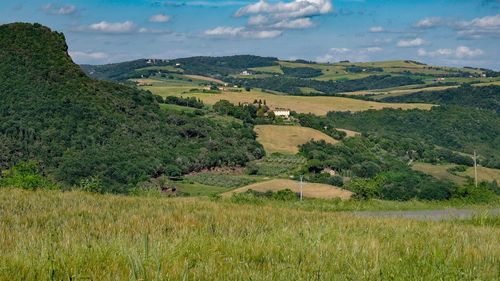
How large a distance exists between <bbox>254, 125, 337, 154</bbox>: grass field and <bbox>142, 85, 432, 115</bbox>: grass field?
95.3 feet

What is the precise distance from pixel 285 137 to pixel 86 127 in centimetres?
4526

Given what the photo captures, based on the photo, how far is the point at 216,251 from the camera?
5.36 metres

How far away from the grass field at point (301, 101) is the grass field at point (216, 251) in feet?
467

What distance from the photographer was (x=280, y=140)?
396 feet

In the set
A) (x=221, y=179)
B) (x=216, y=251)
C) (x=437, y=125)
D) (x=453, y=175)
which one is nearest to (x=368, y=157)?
(x=453, y=175)

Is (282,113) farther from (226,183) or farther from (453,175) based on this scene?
(226,183)

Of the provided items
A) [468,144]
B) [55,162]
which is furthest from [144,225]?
[468,144]

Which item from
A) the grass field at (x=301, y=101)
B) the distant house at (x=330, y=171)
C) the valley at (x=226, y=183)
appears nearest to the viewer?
the valley at (x=226, y=183)

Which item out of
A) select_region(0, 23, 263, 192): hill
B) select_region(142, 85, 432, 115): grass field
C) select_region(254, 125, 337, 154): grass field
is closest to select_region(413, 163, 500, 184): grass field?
select_region(254, 125, 337, 154): grass field

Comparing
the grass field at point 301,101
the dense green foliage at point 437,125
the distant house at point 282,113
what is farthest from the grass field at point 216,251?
the dense green foliage at point 437,125

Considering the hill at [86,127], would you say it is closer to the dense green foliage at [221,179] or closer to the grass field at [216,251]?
the dense green foliage at [221,179]

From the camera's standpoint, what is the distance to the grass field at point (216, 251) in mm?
4141

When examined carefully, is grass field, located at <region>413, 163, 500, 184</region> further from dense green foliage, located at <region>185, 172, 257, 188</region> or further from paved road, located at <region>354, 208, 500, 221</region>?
paved road, located at <region>354, 208, 500, 221</region>

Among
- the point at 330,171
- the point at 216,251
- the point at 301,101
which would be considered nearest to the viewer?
the point at 216,251
